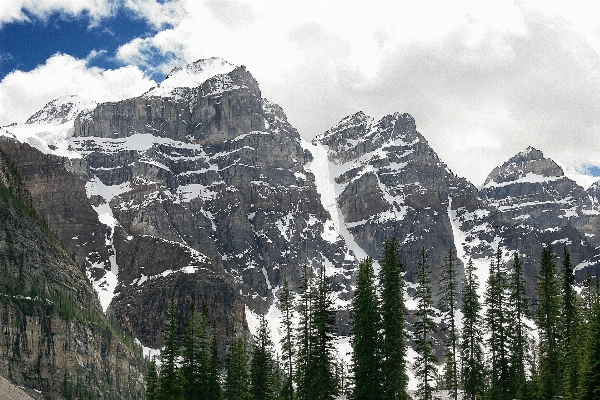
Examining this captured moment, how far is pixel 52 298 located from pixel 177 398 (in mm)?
124225

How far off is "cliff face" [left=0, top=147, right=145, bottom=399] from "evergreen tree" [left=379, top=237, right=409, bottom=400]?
111 m

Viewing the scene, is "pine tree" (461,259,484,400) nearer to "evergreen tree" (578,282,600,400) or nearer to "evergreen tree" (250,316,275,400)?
"evergreen tree" (250,316,275,400)

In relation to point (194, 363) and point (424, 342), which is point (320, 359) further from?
point (194, 363)

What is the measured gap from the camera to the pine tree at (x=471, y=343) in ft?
227

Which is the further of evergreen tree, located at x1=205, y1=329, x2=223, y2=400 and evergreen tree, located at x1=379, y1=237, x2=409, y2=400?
evergreen tree, located at x1=205, y1=329, x2=223, y2=400

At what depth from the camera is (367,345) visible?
61250 millimetres

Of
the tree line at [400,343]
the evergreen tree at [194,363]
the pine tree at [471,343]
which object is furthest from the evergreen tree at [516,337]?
the evergreen tree at [194,363]

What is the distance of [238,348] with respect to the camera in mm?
80625

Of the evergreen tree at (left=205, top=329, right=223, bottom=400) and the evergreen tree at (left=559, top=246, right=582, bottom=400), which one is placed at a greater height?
the evergreen tree at (left=559, top=246, right=582, bottom=400)

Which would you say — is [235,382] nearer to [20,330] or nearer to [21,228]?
[20,330]

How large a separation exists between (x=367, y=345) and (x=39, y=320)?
130878 millimetres

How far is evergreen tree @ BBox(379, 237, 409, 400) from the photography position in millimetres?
58844

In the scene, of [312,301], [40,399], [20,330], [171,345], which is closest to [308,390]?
[312,301]

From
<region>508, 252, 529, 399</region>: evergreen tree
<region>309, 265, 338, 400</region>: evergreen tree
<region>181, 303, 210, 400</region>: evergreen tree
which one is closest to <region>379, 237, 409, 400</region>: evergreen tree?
<region>309, 265, 338, 400</region>: evergreen tree
